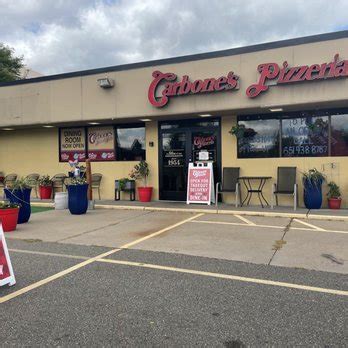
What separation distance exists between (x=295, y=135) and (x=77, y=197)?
21.4 feet

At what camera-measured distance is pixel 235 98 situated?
10984 mm

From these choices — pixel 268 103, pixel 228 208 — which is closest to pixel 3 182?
pixel 228 208

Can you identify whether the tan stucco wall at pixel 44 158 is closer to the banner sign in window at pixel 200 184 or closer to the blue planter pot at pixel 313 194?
the banner sign in window at pixel 200 184

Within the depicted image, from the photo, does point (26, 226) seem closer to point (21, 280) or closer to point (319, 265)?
point (21, 280)

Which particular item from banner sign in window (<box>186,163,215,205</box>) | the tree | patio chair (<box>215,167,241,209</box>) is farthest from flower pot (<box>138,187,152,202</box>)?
the tree

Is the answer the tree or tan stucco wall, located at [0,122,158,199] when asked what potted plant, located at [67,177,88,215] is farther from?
the tree

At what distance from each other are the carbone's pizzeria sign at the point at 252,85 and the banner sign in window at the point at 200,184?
229 centimetres

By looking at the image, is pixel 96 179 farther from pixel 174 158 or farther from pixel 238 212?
pixel 238 212

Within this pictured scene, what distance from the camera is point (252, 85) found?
1071 centimetres

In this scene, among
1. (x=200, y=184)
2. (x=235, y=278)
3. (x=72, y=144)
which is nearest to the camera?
(x=235, y=278)

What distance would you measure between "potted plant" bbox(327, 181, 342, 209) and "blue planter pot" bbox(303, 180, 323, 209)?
0.86 ft

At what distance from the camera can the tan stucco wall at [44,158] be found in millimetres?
13242

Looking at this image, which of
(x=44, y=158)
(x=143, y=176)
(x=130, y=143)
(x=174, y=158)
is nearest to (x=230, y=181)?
(x=174, y=158)

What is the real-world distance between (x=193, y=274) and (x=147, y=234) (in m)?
2.85
